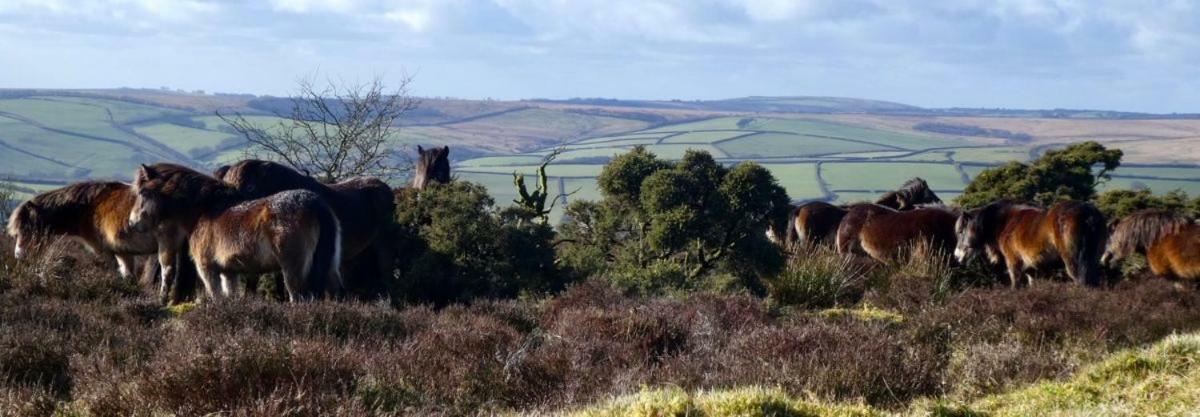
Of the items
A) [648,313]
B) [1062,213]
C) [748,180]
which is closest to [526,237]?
[748,180]

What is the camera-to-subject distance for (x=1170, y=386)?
621cm

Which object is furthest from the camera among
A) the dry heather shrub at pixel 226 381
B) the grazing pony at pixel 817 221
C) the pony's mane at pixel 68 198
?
the grazing pony at pixel 817 221

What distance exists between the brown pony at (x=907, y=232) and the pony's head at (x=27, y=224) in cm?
933

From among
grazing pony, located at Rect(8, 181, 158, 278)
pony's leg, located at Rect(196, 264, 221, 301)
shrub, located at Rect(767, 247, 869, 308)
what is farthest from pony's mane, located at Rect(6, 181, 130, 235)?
shrub, located at Rect(767, 247, 869, 308)

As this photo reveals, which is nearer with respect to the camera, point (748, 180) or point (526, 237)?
point (526, 237)

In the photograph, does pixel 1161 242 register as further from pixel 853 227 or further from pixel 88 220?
pixel 88 220

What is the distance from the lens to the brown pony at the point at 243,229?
33.1 feet

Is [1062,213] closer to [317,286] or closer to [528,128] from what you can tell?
[317,286]

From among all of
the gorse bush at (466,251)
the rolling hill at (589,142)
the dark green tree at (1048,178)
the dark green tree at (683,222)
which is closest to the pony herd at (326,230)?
the gorse bush at (466,251)

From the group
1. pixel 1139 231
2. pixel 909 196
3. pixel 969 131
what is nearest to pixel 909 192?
pixel 909 196

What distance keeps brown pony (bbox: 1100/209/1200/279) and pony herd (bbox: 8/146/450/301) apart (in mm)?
8609

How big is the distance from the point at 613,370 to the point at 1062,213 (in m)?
7.50

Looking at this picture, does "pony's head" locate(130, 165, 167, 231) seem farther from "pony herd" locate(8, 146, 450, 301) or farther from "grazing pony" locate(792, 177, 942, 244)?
"grazing pony" locate(792, 177, 942, 244)

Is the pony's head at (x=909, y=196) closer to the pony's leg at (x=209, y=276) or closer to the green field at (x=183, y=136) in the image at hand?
the pony's leg at (x=209, y=276)
